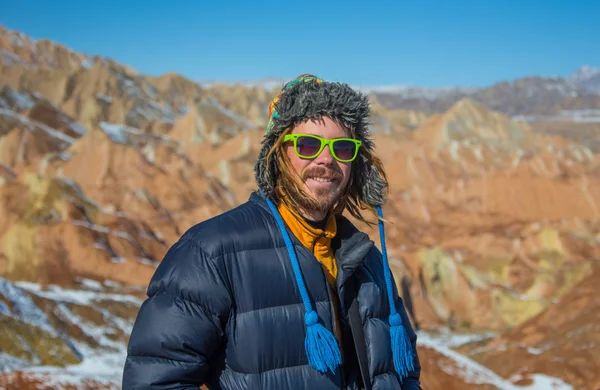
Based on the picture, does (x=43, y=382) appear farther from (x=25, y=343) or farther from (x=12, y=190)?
(x=12, y=190)

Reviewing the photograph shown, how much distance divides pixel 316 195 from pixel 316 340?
1.51 feet

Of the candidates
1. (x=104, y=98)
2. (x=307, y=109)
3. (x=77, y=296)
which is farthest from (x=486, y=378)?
(x=104, y=98)

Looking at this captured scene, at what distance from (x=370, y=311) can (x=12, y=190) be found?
18.9 m

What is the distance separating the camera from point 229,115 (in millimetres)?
68375

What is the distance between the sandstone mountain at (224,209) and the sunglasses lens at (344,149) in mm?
709

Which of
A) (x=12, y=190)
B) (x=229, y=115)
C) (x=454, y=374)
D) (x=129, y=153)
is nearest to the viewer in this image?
(x=454, y=374)

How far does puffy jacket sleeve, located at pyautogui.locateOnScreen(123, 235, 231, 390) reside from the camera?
65.9 inches

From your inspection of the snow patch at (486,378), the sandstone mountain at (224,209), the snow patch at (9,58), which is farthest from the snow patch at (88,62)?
the snow patch at (486,378)

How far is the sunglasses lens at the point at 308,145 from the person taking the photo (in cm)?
197

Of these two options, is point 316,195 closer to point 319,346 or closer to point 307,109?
point 307,109

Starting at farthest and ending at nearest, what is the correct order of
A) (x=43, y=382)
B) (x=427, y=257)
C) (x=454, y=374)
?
1. (x=427, y=257)
2. (x=454, y=374)
3. (x=43, y=382)

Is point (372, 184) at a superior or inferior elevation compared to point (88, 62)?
inferior

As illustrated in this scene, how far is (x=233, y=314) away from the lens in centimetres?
177

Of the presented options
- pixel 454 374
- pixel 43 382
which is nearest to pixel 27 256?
pixel 43 382
